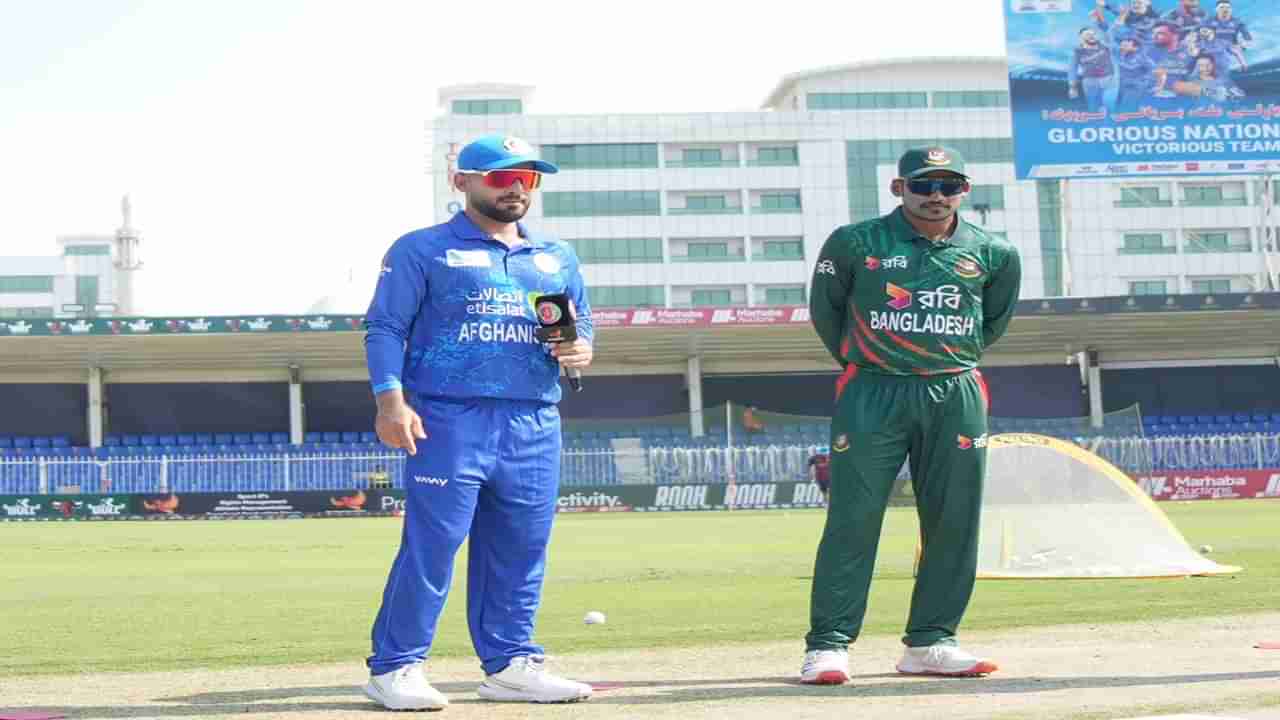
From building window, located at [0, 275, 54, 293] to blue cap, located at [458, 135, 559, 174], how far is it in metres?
118

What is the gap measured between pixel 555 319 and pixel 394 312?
0.58 meters

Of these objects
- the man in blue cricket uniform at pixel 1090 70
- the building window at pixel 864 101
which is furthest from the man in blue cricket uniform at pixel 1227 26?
the building window at pixel 864 101

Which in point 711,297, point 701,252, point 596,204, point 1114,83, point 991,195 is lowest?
point 711,297

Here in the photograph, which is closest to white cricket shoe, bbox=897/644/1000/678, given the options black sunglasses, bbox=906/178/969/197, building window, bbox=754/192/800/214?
black sunglasses, bbox=906/178/969/197

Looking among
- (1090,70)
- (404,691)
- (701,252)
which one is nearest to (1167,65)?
(1090,70)

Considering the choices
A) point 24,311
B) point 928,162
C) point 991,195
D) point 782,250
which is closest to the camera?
point 928,162

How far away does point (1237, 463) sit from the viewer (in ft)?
125

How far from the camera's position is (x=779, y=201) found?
8394cm

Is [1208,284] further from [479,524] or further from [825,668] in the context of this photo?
[479,524]

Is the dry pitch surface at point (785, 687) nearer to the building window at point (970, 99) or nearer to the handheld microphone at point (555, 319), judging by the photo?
the handheld microphone at point (555, 319)

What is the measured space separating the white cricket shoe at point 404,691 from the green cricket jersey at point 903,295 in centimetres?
208

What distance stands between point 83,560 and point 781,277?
67246mm

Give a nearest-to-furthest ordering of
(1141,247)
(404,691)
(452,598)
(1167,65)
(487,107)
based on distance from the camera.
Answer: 1. (404,691)
2. (452,598)
3. (1167,65)
4. (487,107)
5. (1141,247)

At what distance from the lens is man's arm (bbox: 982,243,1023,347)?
7113 mm
